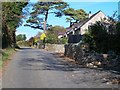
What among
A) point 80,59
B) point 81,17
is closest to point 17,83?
point 80,59

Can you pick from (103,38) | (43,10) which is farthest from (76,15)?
(103,38)

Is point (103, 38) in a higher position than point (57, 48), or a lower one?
higher

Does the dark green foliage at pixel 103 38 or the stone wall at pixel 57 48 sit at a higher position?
the dark green foliage at pixel 103 38

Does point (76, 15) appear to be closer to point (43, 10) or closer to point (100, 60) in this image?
point (43, 10)

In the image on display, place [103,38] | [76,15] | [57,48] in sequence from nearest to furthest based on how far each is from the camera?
[103,38] < [57,48] < [76,15]

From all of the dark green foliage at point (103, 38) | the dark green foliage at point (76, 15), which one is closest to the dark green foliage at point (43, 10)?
the dark green foliage at point (76, 15)

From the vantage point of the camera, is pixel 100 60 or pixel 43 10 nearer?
pixel 100 60

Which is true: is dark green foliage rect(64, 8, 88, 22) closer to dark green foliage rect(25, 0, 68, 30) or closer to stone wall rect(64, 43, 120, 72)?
dark green foliage rect(25, 0, 68, 30)

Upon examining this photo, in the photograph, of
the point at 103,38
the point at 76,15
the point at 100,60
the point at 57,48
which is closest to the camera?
the point at 100,60

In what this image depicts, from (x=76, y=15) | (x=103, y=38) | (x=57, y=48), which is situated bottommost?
(x=57, y=48)

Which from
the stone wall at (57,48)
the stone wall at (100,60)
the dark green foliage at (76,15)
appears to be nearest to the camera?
the stone wall at (100,60)

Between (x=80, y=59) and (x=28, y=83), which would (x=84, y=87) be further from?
(x=80, y=59)

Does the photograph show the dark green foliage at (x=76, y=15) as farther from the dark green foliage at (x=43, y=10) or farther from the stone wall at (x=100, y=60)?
the stone wall at (x=100, y=60)

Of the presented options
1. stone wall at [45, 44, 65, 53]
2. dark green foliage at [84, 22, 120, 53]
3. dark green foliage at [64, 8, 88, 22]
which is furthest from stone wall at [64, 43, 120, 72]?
dark green foliage at [64, 8, 88, 22]
